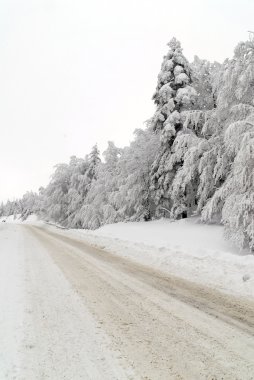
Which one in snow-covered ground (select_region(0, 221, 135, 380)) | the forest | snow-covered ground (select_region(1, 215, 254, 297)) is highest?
the forest

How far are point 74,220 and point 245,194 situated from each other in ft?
127

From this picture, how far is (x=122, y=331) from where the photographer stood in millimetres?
4645

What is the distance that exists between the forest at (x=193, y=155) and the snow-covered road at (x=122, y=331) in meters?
5.97

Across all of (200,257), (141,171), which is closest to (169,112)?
(141,171)

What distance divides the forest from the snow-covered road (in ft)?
19.6

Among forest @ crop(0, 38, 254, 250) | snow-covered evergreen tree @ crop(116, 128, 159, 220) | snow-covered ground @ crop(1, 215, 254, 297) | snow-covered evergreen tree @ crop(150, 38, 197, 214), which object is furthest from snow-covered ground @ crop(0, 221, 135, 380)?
snow-covered evergreen tree @ crop(116, 128, 159, 220)

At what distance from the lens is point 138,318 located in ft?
17.2

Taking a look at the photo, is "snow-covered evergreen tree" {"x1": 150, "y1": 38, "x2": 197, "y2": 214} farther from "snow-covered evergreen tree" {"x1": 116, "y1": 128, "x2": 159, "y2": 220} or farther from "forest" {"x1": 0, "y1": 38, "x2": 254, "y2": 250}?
"snow-covered evergreen tree" {"x1": 116, "y1": 128, "x2": 159, "y2": 220}

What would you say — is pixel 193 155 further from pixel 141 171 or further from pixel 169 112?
pixel 141 171

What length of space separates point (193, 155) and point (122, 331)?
1522 centimetres

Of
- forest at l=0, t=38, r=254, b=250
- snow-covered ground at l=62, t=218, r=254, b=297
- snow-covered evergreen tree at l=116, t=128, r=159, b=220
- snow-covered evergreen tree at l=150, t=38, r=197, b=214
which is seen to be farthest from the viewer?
snow-covered evergreen tree at l=116, t=128, r=159, b=220

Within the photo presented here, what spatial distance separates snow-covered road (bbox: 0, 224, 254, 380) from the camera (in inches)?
139

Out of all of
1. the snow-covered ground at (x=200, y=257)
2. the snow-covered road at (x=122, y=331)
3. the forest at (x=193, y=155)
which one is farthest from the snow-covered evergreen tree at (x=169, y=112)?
the snow-covered road at (x=122, y=331)

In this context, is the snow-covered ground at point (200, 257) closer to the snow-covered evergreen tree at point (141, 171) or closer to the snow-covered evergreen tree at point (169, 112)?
the snow-covered evergreen tree at point (169, 112)
